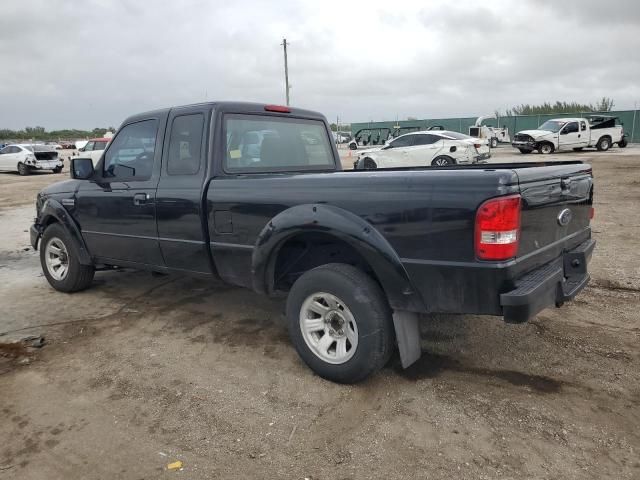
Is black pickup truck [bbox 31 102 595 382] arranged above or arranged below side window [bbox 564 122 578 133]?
below

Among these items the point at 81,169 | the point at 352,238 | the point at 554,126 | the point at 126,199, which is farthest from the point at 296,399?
the point at 554,126

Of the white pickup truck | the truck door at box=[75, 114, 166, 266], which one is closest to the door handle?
the truck door at box=[75, 114, 166, 266]

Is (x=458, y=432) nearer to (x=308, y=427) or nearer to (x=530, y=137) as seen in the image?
(x=308, y=427)

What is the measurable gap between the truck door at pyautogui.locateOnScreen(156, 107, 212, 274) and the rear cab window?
0.77ft

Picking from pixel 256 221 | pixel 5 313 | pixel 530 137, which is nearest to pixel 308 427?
pixel 256 221

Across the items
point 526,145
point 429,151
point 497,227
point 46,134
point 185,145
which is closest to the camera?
point 497,227

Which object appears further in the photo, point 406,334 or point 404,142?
Result: point 404,142

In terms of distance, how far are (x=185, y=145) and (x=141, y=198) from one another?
65cm

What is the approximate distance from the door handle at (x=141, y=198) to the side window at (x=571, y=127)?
26.3 meters

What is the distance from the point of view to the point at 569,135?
26219 millimetres

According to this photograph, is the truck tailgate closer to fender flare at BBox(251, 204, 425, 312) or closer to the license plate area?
the license plate area

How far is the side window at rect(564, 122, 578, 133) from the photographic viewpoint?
1025 inches

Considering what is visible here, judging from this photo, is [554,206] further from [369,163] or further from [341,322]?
[369,163]

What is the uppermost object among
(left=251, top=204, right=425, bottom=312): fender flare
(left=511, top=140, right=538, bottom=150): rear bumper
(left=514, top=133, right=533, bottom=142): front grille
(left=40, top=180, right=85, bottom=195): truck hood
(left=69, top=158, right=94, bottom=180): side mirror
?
(left=514, top=133, right=533, bottom=142): front grille
